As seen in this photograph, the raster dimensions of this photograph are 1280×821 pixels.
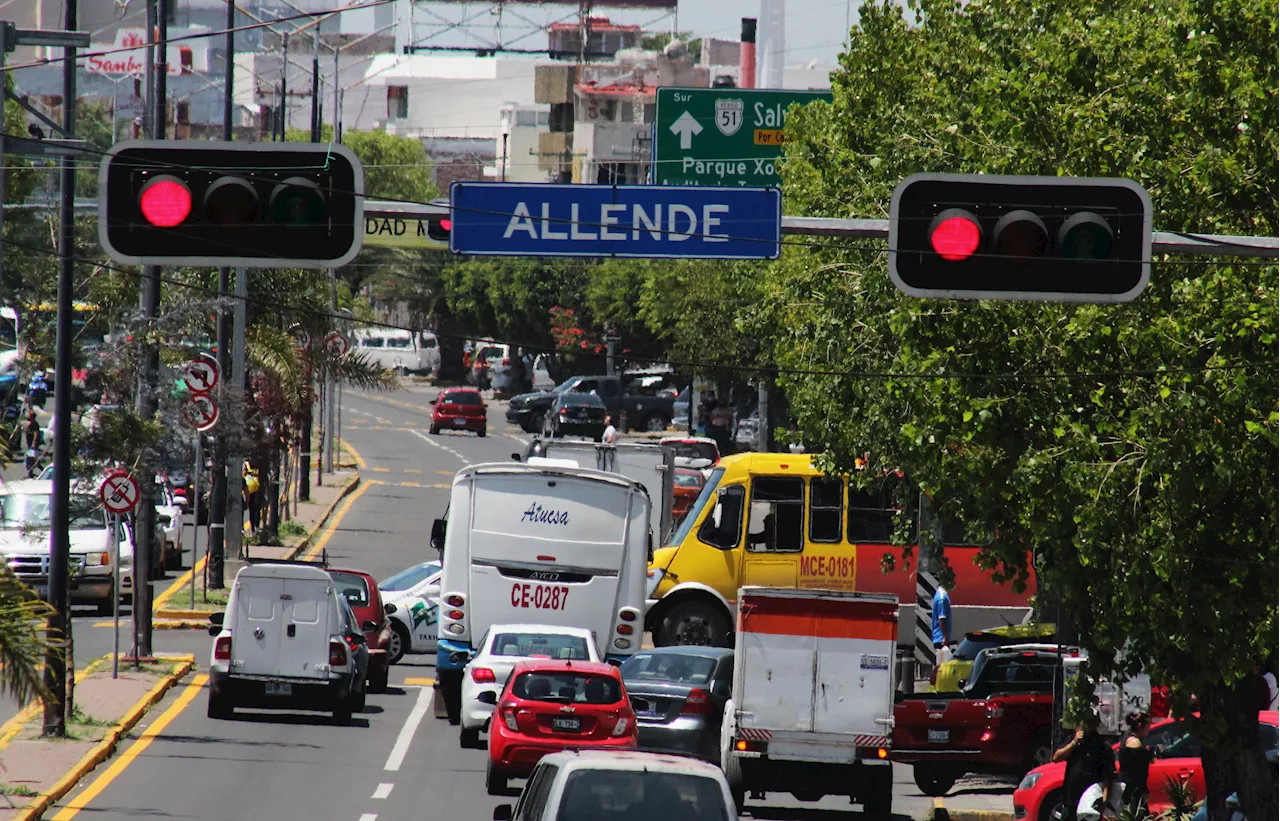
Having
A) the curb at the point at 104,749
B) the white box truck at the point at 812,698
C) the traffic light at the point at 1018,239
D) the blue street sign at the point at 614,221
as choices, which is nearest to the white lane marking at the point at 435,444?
the curb at the point at 104,749

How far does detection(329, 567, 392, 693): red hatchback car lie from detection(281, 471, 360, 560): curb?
11805mm

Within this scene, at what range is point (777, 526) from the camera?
30031mm

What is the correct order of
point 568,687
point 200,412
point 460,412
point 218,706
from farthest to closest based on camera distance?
1. point 460,412
2. point 200,412
3. point 218,706
4. point 568,687

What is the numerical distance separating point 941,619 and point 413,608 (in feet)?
27.0

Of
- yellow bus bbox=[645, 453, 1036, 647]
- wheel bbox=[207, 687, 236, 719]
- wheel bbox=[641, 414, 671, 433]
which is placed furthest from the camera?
wheel bbox=[641, 414, 671, 433]

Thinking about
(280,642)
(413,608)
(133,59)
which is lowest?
(413,608)

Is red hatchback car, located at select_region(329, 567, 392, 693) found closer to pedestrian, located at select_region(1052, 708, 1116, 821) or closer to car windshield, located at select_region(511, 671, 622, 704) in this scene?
car windshield, located at select_region(511, 671, 622, 704)

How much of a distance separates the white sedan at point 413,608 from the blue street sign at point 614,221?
56.2ft

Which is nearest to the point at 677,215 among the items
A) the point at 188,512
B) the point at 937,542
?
the point at 937,542

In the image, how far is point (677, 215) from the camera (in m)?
13.0

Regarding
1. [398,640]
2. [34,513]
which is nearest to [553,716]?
[398,640]

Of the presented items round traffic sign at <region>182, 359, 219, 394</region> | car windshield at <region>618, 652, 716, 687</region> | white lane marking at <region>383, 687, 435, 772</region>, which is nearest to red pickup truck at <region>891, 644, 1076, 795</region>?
car windshield at <region>618, 652, 716, 687</region>

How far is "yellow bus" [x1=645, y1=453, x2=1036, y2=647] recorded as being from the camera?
29.5m

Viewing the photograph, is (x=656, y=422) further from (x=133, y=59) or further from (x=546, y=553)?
(x=133, y=59)
